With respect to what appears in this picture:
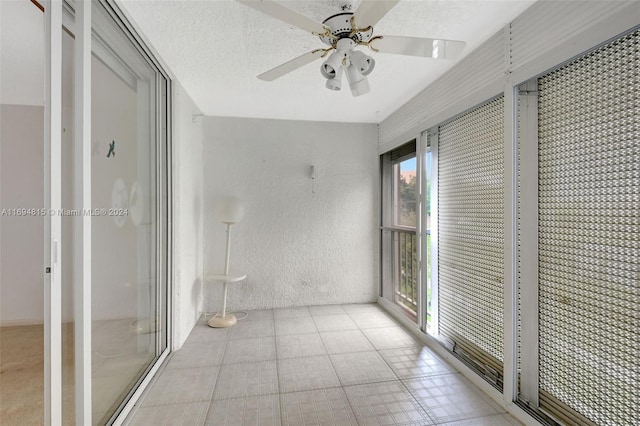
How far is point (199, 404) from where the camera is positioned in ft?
6.25

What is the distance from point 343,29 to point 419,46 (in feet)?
1.37

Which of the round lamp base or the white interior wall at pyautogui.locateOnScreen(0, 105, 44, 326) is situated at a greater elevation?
the white interior wall at pyautogui.locateOnScreen(0, 105, 44, 326)

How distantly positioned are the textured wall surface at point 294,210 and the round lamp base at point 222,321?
0.41 meters

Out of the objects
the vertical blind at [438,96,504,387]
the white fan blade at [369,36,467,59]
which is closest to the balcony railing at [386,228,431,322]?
the vertical blind at [438,96,504,387]

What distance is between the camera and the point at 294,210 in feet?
12.7

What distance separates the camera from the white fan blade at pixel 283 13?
49.2 inches

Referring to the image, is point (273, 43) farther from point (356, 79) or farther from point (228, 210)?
point (228, 210)

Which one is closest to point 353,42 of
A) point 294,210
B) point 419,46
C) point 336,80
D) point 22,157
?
point 336,80

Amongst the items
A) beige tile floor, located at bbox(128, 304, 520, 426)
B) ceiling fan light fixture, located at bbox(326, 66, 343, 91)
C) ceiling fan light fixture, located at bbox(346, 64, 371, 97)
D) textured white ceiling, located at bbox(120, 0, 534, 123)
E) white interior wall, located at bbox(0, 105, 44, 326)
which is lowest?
beige tile floor, located at bbox(128, 304, 520, 426)

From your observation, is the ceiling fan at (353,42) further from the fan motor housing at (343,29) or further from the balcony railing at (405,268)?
the balcony railing at (405,268)

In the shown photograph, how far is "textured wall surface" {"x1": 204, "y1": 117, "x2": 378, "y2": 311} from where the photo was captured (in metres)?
3.72

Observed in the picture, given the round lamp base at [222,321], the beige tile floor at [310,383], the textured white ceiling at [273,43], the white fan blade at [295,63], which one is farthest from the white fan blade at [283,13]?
the round lamp base at [222,321]

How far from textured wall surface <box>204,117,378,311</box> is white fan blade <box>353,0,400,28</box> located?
2500 millimetres

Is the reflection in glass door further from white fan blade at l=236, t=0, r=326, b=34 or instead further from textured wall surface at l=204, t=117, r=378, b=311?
textured wall surface at l=204, t=117, r=378, b=311
